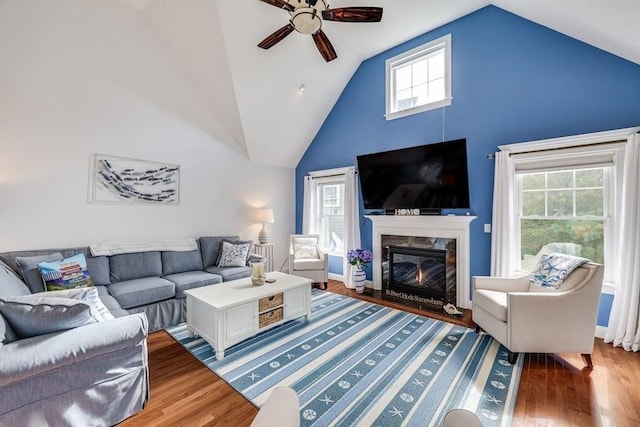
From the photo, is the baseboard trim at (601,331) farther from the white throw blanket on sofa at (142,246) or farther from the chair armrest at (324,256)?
the white throw blanket on sofa at (142,246)

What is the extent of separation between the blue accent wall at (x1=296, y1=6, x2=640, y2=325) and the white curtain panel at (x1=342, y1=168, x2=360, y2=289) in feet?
0.69

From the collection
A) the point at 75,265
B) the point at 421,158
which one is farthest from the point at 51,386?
the point at 421,158

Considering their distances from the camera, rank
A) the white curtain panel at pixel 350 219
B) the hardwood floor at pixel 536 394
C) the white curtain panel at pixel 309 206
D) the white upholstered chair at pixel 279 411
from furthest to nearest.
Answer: the white curtain panel at pixel 309 206, the white curtain panel at pixel 350 219, the hardwood floor at pixel 536 394, the white upholstered chair at pixel 279 411

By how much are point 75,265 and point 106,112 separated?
195 centimetres

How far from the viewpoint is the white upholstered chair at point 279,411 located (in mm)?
588

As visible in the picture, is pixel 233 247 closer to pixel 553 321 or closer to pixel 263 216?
pixel 263 216

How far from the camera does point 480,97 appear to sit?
3459 millimetres

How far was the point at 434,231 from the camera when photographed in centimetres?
380

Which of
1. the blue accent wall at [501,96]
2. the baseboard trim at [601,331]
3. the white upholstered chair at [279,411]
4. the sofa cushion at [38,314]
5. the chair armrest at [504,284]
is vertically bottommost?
the baseboard trim at [601,331]

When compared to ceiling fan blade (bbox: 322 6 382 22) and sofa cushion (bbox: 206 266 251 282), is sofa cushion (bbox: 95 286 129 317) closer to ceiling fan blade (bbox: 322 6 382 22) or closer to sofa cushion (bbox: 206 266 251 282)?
sofa cushion (bbox: 206 266 251 282)

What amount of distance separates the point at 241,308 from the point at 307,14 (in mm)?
2738

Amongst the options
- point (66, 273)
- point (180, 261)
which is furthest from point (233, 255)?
point (66, 273)

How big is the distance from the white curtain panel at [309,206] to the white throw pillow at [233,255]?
154 centimetres

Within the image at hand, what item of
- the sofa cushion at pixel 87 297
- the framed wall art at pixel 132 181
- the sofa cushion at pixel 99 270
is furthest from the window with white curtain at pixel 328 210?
the sofa cushion at pixel 87 297
